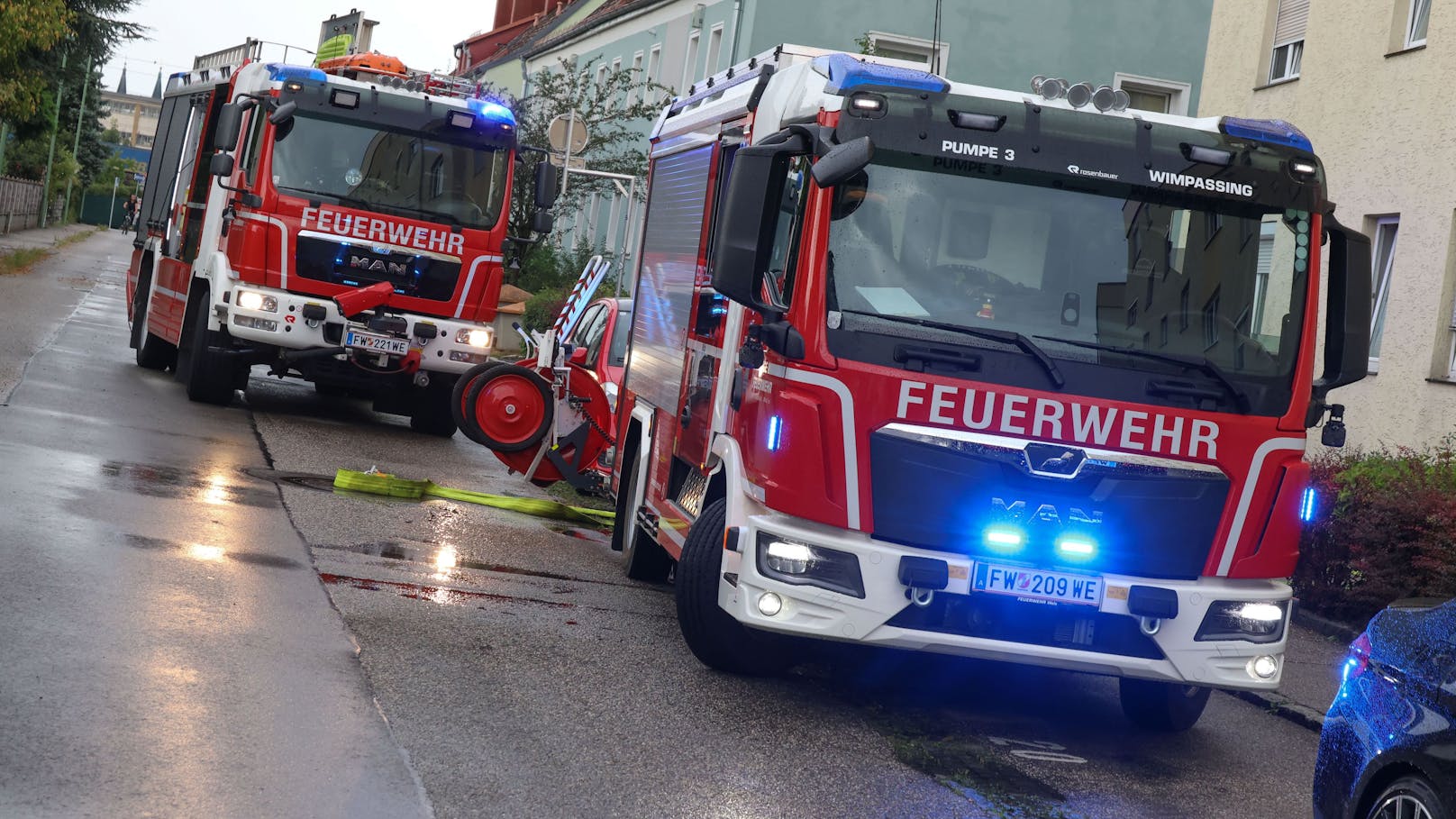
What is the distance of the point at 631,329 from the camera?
10922mm

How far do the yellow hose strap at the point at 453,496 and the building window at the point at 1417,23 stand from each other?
945cm

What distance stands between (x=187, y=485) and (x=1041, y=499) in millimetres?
6276

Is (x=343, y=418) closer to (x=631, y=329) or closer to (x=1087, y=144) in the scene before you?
(x=631, y=329)

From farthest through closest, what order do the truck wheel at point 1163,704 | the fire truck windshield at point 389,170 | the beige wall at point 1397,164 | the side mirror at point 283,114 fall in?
1. the beige wall at point 1397,164
2. the fire truck windshield at point 389,170
3. the side mirror at point 283,114
4. the truck wheel at point 1163,704

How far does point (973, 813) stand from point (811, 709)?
1.53 m

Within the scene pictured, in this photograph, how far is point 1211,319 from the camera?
23.1ft

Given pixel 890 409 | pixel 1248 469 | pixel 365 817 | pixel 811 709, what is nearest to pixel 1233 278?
pixel 1248 469

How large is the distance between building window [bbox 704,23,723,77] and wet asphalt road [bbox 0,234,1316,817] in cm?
2575

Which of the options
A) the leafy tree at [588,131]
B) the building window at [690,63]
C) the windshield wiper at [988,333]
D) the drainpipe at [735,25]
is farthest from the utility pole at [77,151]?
the windshield wiper at [988,333]

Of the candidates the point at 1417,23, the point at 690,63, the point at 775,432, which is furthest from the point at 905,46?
the point at 775,432

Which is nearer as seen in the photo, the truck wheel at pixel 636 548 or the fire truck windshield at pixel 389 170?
the truck wheel at pixel 636 548

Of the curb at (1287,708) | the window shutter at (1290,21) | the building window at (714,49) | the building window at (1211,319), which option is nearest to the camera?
the building window at (1211,319)

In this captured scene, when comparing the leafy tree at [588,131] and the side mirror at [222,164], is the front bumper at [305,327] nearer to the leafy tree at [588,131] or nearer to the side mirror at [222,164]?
the side mirror at [222,164]

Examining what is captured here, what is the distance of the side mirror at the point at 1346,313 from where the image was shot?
725cm
